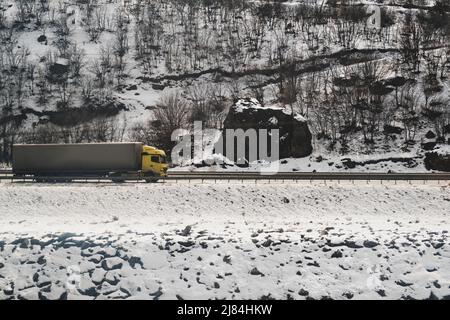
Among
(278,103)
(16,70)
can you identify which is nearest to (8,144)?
(16,70)

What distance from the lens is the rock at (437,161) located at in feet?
125

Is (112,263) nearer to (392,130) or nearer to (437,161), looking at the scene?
(437,161)

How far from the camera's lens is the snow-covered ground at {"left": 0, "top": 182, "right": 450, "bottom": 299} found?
13094mm

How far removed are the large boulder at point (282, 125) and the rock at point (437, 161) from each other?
35.3 feet

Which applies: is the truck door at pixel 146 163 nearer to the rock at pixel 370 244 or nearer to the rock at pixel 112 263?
the rock at pixel 112 263

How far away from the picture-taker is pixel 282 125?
42719 millimetres

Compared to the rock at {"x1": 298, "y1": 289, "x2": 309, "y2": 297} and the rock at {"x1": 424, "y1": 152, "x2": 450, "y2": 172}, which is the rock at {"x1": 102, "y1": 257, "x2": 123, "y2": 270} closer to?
the rock at {"x1": 298, "y1": 289, "x2": 309, "y2": 297}

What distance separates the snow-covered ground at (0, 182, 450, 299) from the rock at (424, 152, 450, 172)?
19.2 m

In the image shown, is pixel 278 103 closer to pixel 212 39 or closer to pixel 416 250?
pixel 212 39

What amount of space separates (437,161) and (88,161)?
30005mm

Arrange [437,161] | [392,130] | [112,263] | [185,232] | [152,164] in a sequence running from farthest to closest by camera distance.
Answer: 1. [392,130]
2. [437,161]
3. [152,164]
4. [185,232]
5. [112,263]

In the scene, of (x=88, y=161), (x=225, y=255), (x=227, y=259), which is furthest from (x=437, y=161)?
(x=227, y=259)

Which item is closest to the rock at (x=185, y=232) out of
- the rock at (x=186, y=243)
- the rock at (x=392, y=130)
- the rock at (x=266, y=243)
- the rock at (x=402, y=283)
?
the rock at (x=186, y=243)
